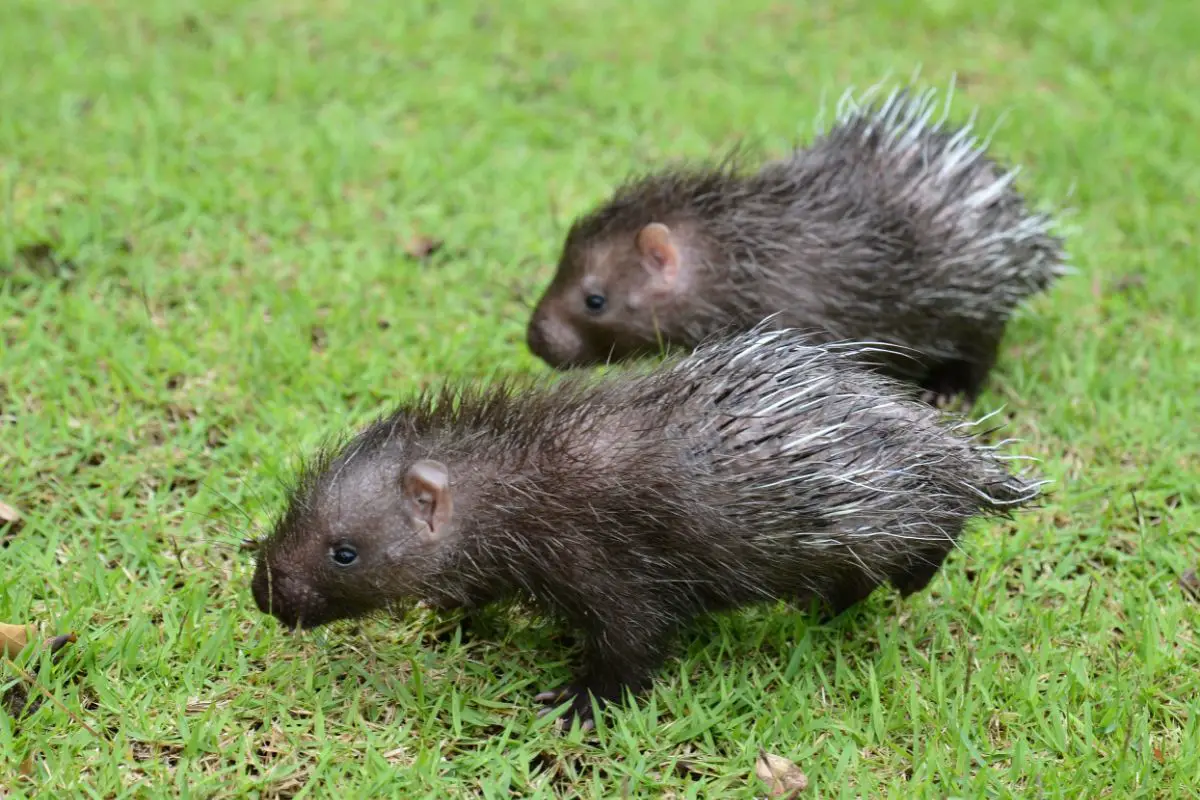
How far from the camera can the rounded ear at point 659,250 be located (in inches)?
223

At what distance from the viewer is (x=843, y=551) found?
14.4 feet

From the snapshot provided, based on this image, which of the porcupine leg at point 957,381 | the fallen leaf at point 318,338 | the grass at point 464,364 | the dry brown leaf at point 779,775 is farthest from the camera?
the porcupine leg at point 957,381

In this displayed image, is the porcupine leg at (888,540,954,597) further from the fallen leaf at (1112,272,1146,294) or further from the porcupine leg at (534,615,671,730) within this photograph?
the fallen leaf at (1112,272,1146,294)

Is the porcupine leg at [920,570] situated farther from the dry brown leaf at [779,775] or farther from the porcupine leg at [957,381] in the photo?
the porcupine leg at [957,381]

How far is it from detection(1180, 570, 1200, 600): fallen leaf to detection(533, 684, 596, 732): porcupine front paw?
2.51 metres

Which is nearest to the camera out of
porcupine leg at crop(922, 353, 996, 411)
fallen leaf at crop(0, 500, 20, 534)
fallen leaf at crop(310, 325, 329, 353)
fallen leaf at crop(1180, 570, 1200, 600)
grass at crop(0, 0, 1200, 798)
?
grass at crop(0, 0, 1200, 798)

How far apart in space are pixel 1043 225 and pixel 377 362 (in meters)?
3.51

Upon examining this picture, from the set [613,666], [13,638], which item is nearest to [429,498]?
[613,666]

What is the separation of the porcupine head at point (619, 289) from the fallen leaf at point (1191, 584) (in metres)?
2.36

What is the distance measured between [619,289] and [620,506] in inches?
71.3

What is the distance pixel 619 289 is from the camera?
5.79 meters

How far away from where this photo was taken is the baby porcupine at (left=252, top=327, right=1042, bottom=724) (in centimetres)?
419

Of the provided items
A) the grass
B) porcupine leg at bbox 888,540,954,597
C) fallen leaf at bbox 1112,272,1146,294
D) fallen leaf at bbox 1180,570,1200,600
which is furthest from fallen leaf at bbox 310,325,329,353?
fallen leaf at bbox 1112,272,1146,294

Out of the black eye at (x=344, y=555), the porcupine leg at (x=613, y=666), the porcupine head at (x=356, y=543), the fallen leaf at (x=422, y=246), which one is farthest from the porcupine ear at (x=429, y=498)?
the fallen leaf at (x=422, y=246)
